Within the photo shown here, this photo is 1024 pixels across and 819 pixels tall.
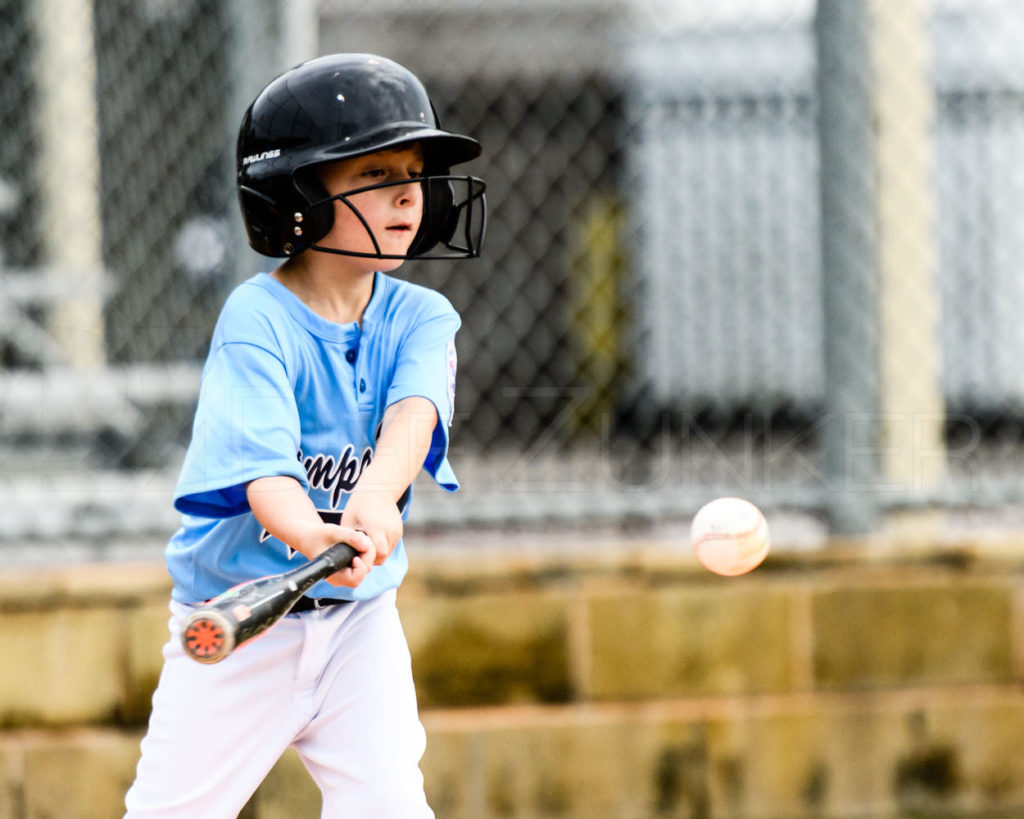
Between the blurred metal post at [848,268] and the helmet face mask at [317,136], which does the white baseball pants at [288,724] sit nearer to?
the helmet face mask at [317,136]

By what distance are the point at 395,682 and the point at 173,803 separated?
1.41ft

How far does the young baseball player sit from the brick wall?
142 centimetres

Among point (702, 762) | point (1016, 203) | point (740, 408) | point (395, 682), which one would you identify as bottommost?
point (702, 762)

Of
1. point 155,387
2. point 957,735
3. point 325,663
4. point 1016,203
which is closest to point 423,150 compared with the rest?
point 325,663

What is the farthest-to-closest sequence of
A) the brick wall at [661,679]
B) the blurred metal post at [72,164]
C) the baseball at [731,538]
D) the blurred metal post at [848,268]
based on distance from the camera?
the blurred metal post at [72,164], the blurred metal post at [848,268], the brick wall at [661,679], the baseball at [731,538]

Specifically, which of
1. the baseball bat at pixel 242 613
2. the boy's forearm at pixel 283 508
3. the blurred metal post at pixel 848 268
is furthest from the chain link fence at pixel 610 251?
the baseball bat at pixel 242 613

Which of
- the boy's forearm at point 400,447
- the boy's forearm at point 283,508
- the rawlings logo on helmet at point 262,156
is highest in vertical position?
the rawlings logo on helmet at point 262,156

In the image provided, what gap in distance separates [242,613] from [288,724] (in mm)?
705

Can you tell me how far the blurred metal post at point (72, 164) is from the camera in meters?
3.92

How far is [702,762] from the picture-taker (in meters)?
3.69

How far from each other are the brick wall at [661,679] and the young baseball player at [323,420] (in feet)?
4.67

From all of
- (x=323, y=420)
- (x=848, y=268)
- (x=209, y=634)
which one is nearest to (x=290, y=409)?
(x=323, y=420)

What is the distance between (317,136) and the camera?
6.68ft

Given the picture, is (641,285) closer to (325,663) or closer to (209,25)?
(209,25)
